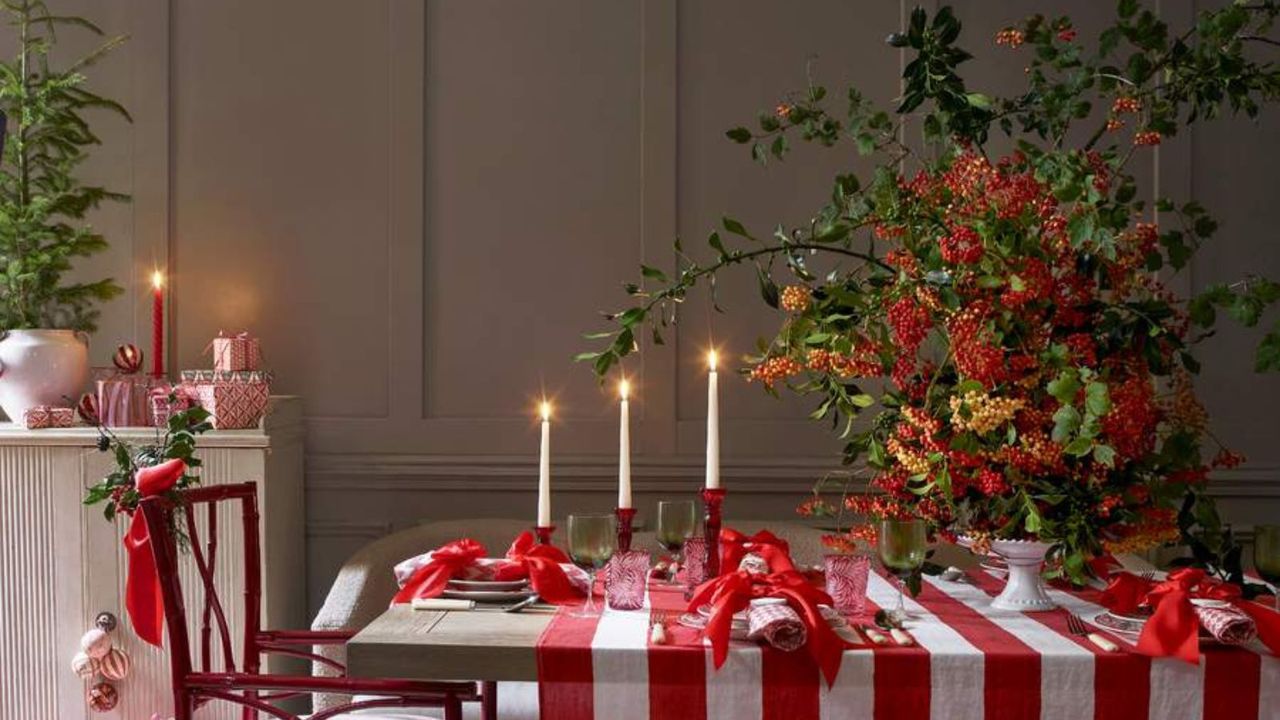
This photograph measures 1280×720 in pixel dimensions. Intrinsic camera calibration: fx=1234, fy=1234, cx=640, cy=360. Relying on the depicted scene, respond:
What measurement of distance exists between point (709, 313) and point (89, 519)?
5.62 feet

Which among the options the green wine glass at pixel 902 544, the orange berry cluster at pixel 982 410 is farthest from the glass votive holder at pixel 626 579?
the orange berry cluster at pixel 982 410

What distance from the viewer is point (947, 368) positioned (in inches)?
73.4

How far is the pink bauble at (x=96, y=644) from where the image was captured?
301 centimetres

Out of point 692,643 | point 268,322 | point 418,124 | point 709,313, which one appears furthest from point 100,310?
point 692,643

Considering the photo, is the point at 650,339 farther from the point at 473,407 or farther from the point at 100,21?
the point at 100,21

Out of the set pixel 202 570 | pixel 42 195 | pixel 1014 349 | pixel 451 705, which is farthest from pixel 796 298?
pixel 42 195

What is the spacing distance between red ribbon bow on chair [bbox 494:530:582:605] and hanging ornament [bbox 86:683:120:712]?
1.51 meters

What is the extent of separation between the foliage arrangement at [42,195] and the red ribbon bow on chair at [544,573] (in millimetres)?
1840

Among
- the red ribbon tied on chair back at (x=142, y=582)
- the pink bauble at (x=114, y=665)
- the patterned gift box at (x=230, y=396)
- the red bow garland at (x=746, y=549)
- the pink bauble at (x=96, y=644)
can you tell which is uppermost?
the patterned gift box at (x=230, y=396)

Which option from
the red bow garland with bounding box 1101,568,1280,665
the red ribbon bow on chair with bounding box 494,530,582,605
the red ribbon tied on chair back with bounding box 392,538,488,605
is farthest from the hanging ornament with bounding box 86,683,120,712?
the red bow garland with bounding box 1101,568,1280,665

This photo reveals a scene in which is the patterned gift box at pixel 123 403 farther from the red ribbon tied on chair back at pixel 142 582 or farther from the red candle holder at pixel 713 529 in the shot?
the red candle holder at pixel 713 529

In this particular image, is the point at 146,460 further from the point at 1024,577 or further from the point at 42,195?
the point at 1024,577

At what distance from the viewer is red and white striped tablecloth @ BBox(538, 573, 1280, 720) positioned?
1.60m

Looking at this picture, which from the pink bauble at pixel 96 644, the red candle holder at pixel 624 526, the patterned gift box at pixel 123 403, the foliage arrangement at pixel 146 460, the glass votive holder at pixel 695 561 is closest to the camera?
the red candle holder at pixel 624 526
